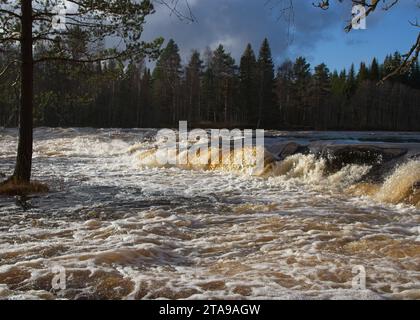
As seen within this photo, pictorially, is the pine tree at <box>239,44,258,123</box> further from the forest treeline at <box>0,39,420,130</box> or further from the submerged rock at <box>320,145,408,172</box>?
the submerged rock at <box>320,145,408,172</box>

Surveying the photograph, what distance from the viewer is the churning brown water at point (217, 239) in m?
4.33

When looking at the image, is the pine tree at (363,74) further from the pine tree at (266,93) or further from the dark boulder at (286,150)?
the dark boulder at (286,150)

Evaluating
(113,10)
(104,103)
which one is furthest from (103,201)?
(104,103)

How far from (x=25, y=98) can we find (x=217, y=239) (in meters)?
5.92

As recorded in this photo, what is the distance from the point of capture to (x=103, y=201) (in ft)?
29.8

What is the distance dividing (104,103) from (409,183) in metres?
51.8

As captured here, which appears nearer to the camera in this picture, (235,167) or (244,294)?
(244,294)

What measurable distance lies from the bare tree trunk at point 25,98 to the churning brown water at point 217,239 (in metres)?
0.92

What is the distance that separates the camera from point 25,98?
9617mm

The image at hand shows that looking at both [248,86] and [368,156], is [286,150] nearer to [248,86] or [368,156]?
[368,156]

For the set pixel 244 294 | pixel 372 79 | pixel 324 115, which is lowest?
pixel 244 294

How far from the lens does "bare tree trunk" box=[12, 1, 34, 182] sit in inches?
368

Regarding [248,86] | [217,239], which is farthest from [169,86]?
[217,239]
